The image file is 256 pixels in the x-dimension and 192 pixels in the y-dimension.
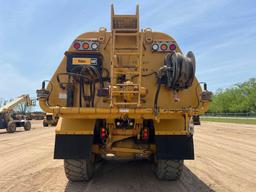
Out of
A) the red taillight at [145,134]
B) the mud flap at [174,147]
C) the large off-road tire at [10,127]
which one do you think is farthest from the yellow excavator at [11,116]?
the mud flap at [174,147]

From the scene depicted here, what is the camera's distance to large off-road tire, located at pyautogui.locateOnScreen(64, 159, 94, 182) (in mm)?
5652

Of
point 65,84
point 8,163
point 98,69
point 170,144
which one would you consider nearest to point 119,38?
point 98,69

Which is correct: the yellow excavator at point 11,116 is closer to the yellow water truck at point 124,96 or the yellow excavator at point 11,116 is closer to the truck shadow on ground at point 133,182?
the truck shadow on ground at point 133,182

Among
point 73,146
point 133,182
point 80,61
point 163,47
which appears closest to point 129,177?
point 133,182

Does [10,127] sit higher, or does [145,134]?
[145,134]

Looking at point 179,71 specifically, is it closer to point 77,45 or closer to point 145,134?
point 145,134

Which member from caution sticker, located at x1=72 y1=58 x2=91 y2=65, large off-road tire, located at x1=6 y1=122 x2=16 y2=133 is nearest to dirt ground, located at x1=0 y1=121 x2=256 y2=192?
caution sticker, located at x1=72 y1=58 x2=91 y2=65

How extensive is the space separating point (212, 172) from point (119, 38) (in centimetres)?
375

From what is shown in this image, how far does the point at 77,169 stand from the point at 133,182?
1127mm

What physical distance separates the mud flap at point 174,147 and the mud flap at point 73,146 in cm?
125

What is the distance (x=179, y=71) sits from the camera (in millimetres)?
5016

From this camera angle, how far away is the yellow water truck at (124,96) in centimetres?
520

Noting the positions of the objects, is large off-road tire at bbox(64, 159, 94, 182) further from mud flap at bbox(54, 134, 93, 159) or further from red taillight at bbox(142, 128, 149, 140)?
red taillight at bbox(142, 128, 149, 140)

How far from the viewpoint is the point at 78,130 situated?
18.0 feet
